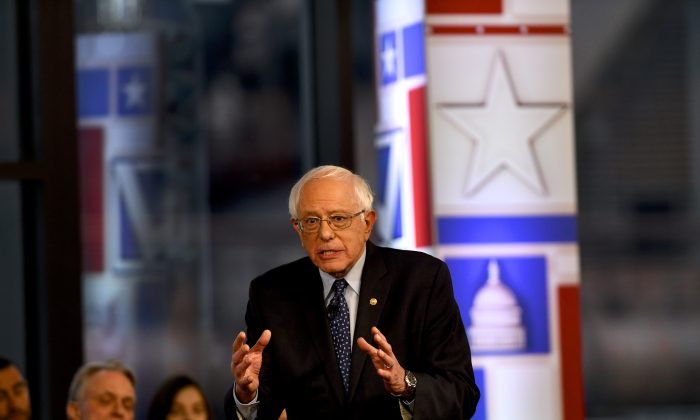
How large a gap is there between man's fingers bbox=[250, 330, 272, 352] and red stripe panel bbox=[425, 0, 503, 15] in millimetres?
2721

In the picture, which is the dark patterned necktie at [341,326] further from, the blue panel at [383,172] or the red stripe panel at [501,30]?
the blue panel at [383,172]

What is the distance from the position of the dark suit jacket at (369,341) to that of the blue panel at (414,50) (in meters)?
2.35

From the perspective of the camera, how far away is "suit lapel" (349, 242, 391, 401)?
293cm

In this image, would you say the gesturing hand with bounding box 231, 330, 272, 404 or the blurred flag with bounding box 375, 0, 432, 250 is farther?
the blurred flag with bounding box 375, 0, 432, 250

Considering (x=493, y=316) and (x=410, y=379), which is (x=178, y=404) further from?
(x=410, y=379)

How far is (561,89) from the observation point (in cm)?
538

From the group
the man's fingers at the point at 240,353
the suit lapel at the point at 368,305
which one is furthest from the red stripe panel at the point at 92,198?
the man's fingers at the point at 240,353

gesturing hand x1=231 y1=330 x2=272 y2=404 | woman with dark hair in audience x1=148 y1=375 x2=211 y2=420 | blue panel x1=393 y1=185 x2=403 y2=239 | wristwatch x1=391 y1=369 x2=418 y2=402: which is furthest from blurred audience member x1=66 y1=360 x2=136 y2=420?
wristwatch x1=391 y1=369 x2=418 y2=402

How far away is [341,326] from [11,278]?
111 inches

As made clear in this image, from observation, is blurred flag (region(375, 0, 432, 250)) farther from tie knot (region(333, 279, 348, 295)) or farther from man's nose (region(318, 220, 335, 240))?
man's nose (region(318, 220, 335, 240))

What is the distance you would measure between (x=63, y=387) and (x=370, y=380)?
2.71m

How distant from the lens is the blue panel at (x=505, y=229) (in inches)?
209

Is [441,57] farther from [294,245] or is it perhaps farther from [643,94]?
[643,94]

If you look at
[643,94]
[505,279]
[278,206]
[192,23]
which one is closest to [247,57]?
[192,23]
